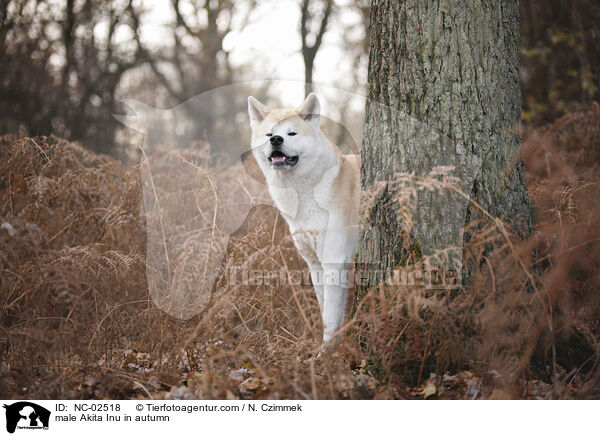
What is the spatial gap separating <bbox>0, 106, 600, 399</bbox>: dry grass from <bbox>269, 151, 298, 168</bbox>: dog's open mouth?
19.9 inches

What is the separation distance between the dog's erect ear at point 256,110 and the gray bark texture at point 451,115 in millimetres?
1168

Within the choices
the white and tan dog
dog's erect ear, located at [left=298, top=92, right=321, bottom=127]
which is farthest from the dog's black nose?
dog's erect ear, located at [left=298, top=92, right=321, bottom=127]

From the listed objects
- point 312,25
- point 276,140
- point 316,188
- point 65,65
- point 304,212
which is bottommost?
point 304,212

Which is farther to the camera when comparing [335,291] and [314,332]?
[335,291]

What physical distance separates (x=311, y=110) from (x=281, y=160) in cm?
47

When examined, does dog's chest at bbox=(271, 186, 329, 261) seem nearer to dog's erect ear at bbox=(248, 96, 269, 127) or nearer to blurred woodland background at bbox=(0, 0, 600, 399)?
blurred woodland background at bbox=(0, 0, 600, 399)

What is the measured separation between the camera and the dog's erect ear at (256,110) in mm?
3307

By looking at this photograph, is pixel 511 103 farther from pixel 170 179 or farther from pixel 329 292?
pixel 170 179

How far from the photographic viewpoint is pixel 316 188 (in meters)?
3.16

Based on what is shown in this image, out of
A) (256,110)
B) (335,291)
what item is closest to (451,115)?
(335,291)

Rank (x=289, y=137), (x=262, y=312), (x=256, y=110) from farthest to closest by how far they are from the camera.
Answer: (x=256, y=110) → (x=289, y=137) → (x=262, y=312)

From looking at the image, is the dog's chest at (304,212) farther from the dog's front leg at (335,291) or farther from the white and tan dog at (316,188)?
the dog's front leg at (335,291)

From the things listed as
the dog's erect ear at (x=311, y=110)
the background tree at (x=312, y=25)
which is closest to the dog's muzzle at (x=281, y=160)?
the dog's erect ear at (x=311, y=110)
